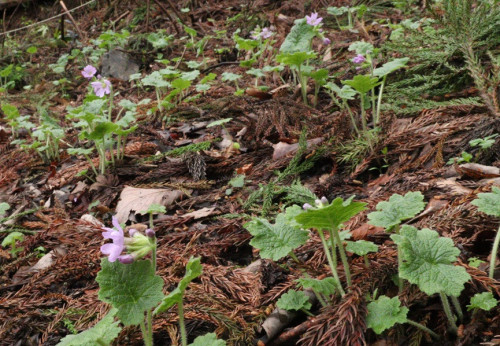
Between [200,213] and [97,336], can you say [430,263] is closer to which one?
[97,336]

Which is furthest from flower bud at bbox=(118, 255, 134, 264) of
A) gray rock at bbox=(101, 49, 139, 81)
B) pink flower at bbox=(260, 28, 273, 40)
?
gray rock at bbox=(101, 49, 139, 81)

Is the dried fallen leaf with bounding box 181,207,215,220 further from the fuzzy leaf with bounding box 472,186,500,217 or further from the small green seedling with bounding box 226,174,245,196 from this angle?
the fuzzy leaf with bounding box 472,186,500,217

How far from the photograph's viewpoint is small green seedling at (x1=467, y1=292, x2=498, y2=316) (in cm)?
121

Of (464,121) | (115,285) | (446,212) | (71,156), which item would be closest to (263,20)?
(71,156)

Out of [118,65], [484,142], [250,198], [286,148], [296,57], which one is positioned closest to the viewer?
[484,142]

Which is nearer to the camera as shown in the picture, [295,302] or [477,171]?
[295,302]

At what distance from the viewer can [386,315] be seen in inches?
50.6

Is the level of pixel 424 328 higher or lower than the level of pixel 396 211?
lower

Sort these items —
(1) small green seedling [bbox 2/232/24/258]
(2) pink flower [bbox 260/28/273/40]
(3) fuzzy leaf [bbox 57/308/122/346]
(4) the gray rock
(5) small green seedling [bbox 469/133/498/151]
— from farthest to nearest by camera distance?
1. (4) the gray rock
2. (2) pink flower [bbox 260/28/273/40]
3. (1) small green seedling [bbox 2/232/24/258]
4. (5) small green seedling [bbox 469/133/498/151]
5. (3) fuzzy leaf [bbox 57/308/122/346]

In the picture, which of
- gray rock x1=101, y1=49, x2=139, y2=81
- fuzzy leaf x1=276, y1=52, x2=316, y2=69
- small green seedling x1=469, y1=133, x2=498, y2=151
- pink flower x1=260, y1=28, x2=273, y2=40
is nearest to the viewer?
small green seedling x1=469, y1=133, x2=498, y2=151

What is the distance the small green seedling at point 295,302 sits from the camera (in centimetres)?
145

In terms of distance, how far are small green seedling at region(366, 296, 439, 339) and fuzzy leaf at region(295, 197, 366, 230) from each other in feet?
0.88

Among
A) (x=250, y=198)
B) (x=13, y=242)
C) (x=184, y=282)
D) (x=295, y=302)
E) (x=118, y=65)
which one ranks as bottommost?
(x=118, y=65)

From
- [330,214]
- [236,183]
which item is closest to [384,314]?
[330,214]
